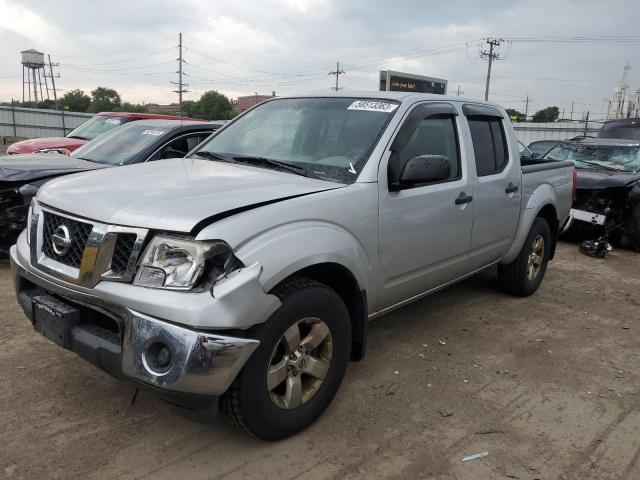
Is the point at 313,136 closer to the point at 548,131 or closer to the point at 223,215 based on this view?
the point at 223,215

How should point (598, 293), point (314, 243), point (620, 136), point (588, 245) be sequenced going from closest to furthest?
point (314, 243) → point (598, 293) → point (588, 245) → point (620, 136)

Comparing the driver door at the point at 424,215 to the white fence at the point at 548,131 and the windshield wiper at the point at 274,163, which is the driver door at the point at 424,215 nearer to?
the windshield wiper at the point at 274,163

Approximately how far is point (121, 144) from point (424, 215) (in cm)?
427

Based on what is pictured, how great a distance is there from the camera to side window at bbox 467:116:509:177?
4.35m

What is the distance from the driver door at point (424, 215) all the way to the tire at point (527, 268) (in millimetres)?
1204

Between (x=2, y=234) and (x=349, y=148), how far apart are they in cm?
382

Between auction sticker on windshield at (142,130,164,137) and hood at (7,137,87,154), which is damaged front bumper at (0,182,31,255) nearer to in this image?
auction sticker on windshield at (142,130,164,137)

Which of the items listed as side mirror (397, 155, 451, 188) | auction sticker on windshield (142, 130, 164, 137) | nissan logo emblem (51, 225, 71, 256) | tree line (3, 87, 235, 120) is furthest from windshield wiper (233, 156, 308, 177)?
tree line (3, 87, 235, 120)

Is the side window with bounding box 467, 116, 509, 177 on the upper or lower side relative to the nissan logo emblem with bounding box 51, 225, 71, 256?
upper

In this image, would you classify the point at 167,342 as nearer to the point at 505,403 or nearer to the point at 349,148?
the point at 349,148

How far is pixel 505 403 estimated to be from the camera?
3.34 m

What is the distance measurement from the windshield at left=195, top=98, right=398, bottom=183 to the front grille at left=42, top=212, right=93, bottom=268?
126cm

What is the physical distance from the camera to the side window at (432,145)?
342cm

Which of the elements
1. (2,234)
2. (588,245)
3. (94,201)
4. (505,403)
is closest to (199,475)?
(94,201)
